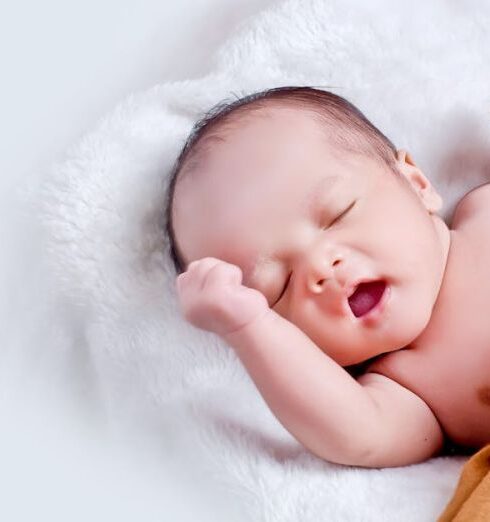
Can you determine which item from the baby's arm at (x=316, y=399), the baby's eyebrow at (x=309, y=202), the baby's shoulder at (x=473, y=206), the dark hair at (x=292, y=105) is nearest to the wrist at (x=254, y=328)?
the baby's arm at (x=316, y=399)

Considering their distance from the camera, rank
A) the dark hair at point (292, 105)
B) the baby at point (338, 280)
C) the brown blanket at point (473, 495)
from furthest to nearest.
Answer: the dark hair at point (292, 105) → the baby at point (338, 280) → the brown blanket at point (473, 495)

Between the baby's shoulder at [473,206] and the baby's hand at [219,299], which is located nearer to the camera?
the baby's hand at [219,299]

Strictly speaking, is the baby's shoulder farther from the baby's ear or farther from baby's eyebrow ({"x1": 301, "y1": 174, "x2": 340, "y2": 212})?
baby's eyebrow ({"x1": 301, "y1": 174, "x2": 340, "y2": 212})

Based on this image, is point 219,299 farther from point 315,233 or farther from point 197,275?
point 315,233

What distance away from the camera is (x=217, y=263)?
3.49ft

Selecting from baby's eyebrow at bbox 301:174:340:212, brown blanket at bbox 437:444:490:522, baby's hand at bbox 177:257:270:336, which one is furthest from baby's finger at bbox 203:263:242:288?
brown blanket at bbox 437:444:490:522

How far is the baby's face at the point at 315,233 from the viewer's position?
113 centimetres

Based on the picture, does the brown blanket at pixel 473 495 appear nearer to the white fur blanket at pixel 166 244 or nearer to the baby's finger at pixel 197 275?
the white fur blanket at pixel 166 244

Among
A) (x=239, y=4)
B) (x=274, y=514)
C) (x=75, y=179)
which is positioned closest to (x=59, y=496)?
(x=274, y=514)

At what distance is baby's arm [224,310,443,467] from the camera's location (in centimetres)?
104

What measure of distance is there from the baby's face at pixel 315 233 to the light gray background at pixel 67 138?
243 mm

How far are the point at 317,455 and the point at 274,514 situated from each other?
0.28 ft

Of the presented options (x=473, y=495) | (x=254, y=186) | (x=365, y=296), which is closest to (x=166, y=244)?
(x=254, y=186)

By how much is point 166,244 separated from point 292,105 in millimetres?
244
